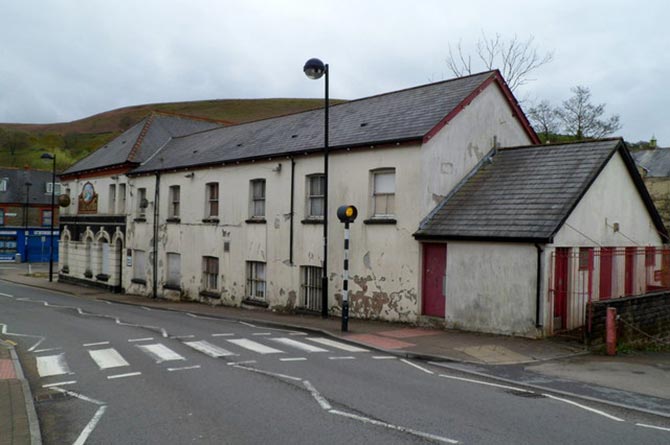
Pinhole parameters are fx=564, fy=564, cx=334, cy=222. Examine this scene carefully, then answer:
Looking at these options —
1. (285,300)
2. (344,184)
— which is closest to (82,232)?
(285,300)

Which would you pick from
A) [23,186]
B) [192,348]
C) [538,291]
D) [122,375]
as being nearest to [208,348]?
[192,348]

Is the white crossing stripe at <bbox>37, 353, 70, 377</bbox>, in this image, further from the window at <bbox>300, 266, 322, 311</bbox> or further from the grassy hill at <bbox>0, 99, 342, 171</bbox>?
the grassy hill at <bbox>0, 99, 342, 171</bbox>

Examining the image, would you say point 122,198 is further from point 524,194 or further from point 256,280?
point 524,194

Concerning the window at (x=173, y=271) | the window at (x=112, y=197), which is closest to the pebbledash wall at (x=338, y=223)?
the window at (x=173, y=271)

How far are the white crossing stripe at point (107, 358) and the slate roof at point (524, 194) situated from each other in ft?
28.7

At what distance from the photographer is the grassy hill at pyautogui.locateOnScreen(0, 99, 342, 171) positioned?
328 feet

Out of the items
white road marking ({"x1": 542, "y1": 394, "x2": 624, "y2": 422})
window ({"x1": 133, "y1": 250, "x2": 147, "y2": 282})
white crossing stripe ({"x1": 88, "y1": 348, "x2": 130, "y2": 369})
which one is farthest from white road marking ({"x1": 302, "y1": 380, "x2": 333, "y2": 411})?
window ({"x1": 133, "y1": 250, "x2": 147, "y2": 282})

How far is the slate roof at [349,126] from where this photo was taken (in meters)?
18.1

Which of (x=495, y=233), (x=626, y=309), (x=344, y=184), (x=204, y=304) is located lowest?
(x=204, y=304)

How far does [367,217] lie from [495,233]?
4703 mm

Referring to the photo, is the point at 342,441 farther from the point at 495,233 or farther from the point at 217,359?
the point at 495,233

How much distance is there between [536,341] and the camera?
13906mm

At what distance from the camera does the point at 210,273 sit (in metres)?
25.7

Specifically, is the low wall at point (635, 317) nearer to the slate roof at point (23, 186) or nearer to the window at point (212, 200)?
the window at point (212, 200)
